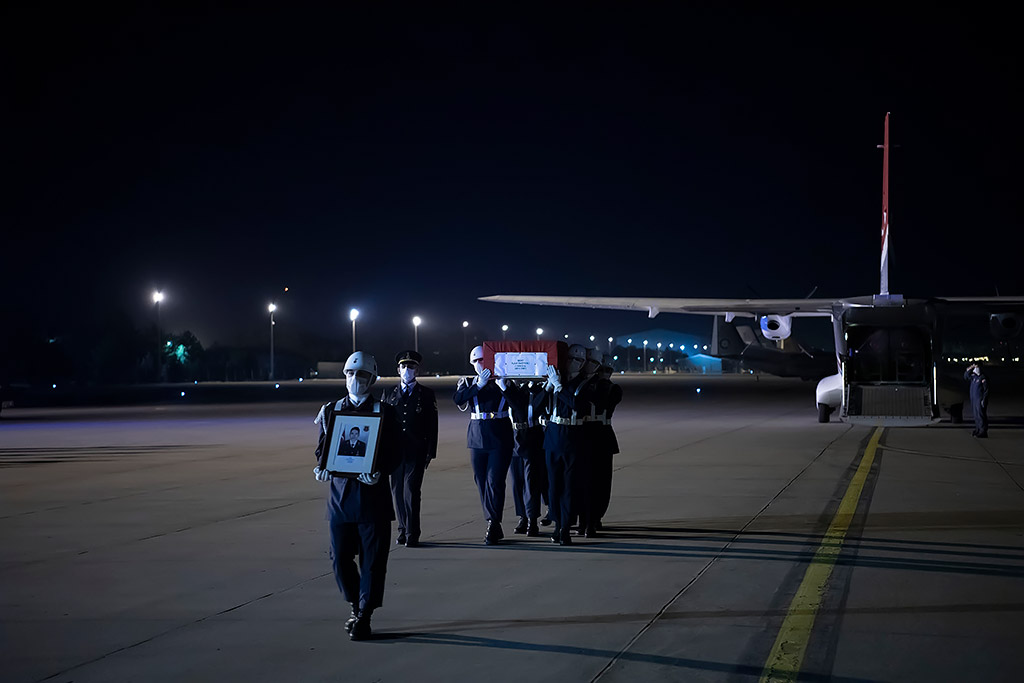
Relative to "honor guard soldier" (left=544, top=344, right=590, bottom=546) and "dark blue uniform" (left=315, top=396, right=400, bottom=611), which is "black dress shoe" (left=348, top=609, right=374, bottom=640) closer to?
"dark blue uniform" (left=315, top=396, right=400, bottom=611)

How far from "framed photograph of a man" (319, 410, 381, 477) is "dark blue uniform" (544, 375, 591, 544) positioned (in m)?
3.46

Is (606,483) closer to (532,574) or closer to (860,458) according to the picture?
(532,574)

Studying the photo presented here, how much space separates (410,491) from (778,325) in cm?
2157

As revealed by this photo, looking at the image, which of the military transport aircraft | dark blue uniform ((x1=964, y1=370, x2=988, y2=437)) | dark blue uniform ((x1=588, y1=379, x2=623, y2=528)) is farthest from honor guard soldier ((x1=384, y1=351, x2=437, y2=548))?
dark blue uniform ((x1=964, y1=370, x2=988, y2=437))

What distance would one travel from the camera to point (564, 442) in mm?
9297

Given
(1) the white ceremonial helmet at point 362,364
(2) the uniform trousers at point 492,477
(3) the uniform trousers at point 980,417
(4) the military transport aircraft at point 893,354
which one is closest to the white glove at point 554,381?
(2) the uniform trousers at point 492,477

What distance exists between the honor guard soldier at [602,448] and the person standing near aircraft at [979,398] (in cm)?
1349

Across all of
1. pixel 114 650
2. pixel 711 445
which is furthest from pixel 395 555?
pixel 711 445

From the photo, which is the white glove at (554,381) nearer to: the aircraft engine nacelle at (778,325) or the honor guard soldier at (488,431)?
the honor guard soldier at (488,431)

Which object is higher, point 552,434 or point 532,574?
point 552,434

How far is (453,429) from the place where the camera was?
24844 mm

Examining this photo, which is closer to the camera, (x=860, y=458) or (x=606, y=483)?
(x=606, y=483)

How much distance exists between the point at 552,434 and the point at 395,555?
70.9 inches

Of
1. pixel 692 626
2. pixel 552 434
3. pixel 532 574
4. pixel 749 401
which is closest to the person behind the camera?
pixel 692 626
